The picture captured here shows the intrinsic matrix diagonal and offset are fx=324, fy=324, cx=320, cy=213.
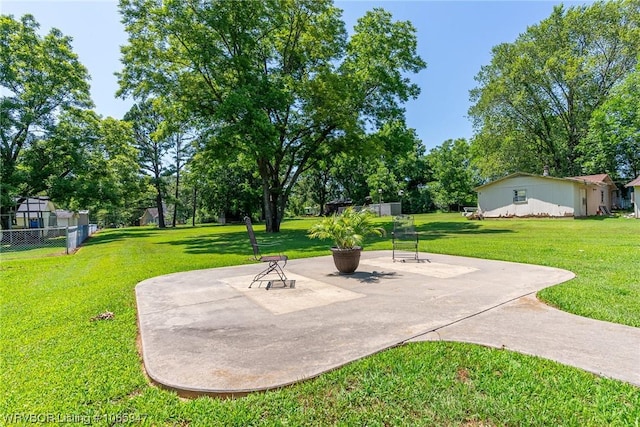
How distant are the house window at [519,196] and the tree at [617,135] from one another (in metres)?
8.97

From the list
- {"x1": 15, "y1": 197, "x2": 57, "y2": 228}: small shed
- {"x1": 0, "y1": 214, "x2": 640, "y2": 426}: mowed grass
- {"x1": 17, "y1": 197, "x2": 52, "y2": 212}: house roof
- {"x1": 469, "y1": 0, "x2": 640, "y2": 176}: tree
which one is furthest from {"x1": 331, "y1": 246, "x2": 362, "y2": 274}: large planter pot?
{"x1": 15, "y1": 197, "x2": 57, "y2": 228}: small shed

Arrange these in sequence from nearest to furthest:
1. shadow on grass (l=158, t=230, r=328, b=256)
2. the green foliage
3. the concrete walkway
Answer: the concrete walkway
the green foliage
shadow on grass (l=158, t=230, r=328, b=256)

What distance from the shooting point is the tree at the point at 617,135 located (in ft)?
84.6

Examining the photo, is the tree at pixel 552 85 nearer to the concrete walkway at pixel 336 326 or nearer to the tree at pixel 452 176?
the tree at pixel 452 176

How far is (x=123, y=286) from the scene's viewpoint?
21.2 ft

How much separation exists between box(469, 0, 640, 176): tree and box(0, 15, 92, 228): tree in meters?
35.4

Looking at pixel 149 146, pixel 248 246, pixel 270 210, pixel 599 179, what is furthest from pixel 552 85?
pixel 149 146

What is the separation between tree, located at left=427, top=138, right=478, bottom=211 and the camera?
133 feet

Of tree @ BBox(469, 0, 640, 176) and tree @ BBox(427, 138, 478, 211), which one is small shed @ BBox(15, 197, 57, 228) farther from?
tree @ BBox(469, 0, 640, 176)

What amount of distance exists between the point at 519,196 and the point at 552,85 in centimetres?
1284

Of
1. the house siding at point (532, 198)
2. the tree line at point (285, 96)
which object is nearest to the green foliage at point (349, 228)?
the tree line at point (285, 96)

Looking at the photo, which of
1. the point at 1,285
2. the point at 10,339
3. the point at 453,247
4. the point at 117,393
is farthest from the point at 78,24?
the point at 453,247

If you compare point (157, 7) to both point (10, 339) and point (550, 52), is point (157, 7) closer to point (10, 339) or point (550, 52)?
point (10, 339)

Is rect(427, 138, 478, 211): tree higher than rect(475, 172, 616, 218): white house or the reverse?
higher
